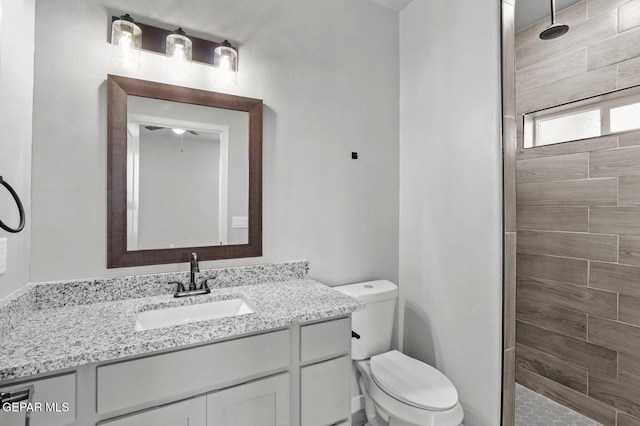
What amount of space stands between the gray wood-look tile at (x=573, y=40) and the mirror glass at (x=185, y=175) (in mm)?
2151

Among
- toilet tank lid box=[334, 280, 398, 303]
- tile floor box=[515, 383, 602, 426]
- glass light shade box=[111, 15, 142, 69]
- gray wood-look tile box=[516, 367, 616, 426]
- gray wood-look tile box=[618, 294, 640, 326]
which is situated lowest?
tile floor box=[515, 383, 602, 426]

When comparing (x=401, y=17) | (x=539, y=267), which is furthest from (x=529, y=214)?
(x=401, y=17)

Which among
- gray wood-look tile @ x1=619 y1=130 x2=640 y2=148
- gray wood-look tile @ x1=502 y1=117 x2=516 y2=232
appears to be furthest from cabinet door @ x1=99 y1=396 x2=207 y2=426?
gray wood-look tile @ x1=619 y1=130 x2=640 y2=148

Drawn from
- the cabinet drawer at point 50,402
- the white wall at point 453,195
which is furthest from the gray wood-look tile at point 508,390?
the cabinet drawer at point 50,402

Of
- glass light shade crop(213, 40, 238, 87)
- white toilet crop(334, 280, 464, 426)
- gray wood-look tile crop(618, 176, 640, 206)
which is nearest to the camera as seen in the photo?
white toilet crop(334, 280, 464, 426)

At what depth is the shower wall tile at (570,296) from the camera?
1895 mm

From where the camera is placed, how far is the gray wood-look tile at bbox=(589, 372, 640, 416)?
1767 mm

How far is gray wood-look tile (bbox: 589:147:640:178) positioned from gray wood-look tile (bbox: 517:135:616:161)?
40 mm

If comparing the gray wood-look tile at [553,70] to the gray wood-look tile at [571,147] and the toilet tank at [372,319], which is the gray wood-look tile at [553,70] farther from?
the toilet tank at [372,319]

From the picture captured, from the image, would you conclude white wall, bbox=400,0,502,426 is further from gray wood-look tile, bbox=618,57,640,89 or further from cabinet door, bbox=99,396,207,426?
cabinet door, bbox=99,396,207,426

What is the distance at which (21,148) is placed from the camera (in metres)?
1.16

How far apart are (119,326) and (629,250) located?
8.57 feet

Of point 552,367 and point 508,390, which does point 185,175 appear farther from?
point 552,367

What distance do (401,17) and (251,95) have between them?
1.32 meters
